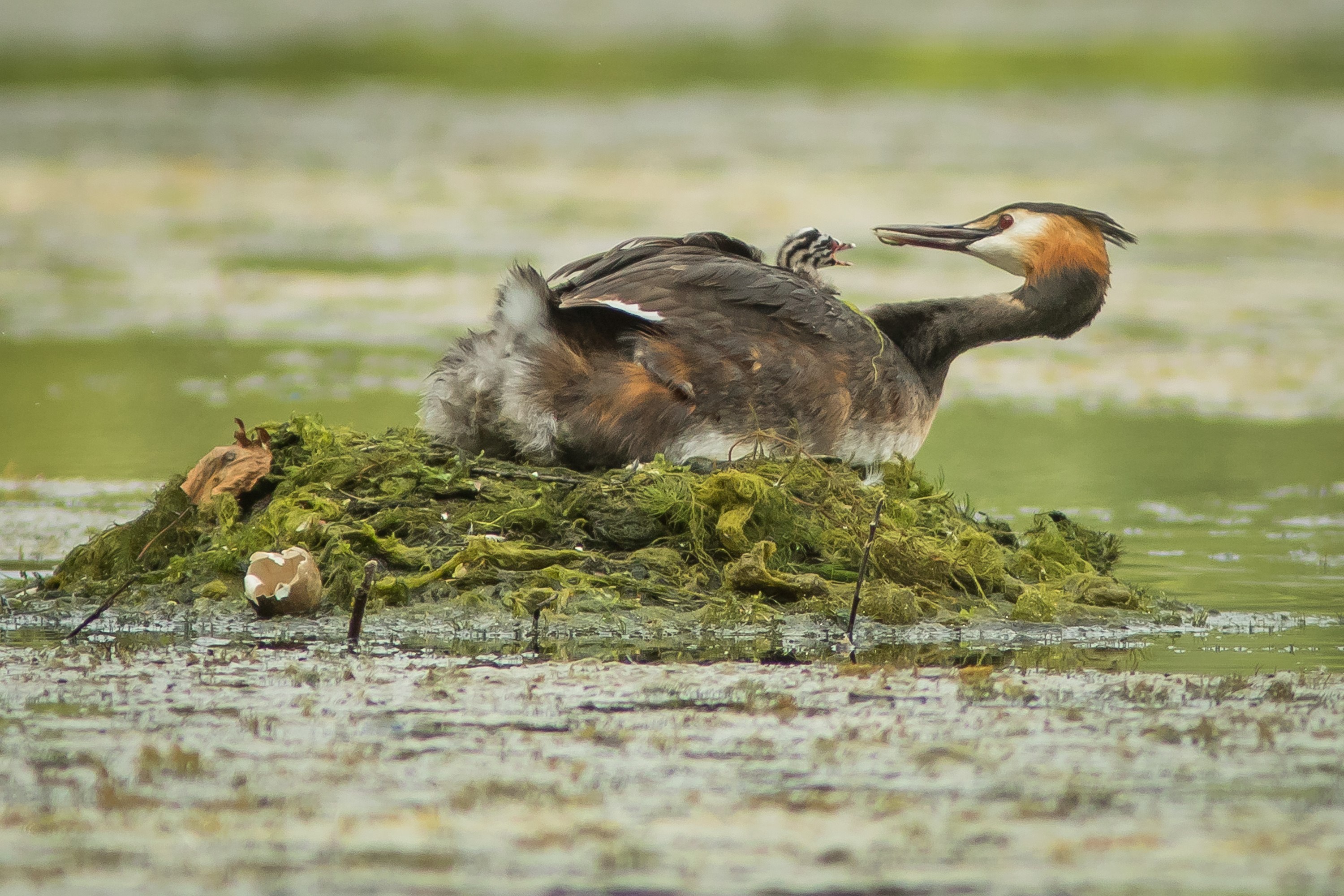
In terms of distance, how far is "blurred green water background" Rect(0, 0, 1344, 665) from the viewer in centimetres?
1063

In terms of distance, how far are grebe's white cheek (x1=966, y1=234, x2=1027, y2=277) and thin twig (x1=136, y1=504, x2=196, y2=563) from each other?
352 centimetres

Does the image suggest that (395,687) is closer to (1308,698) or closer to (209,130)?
(1308,698)

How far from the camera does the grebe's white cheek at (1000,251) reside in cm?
863

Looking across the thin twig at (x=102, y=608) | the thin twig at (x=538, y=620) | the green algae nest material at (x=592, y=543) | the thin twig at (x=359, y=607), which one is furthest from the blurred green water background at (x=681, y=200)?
the thin twig at (x=538, y=620)

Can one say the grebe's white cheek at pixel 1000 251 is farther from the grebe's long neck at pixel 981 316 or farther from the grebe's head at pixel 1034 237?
the grebe's long neck at pixel 981 316

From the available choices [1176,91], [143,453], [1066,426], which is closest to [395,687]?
[143,453]

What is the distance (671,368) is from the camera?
24.9ft

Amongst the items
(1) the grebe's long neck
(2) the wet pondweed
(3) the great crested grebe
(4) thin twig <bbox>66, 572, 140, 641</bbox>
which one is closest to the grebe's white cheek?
(1) the grebe's long neck

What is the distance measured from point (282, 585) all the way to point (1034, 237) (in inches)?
148

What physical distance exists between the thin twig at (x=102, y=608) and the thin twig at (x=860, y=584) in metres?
2.34

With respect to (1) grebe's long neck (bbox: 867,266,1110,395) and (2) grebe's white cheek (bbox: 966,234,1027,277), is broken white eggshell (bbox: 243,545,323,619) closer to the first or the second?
(1) grebe's long neck (bbox: 867,266,1110,395)

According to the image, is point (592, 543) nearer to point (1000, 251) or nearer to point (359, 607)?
point (359, 607)

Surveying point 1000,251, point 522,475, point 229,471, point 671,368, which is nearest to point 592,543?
point 522,475

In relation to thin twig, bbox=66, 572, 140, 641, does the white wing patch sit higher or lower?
higher
